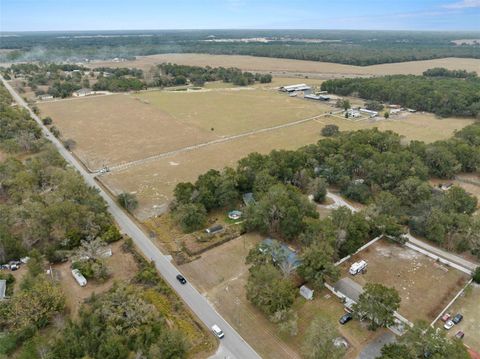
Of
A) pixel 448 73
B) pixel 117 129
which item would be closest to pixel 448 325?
pixel 117 129

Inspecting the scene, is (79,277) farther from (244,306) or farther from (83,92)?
(83,92)

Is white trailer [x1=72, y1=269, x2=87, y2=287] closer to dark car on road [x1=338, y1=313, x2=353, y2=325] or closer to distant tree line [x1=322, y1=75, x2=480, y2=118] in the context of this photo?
dark car on road [x1=338, y1=313, x2=353, y2=325]

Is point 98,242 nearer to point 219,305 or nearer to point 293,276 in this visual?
point 219,305

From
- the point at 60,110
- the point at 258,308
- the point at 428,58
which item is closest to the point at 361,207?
the point at 258,308

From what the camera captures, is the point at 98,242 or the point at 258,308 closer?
the point at 258,308

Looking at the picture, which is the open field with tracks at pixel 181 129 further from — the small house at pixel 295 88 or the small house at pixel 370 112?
the small house at pixel 295 88
